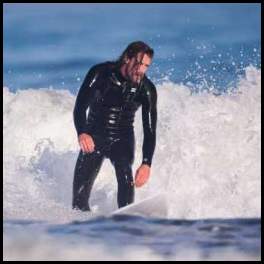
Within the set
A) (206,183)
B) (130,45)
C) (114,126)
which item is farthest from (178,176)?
(130,45)

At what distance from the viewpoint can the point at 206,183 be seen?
133 inches

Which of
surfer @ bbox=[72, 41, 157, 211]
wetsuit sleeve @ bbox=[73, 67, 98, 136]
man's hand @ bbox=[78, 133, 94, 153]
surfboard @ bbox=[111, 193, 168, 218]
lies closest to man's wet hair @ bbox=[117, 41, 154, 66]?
surfer @ bbox=[72, 41, 157, 211]

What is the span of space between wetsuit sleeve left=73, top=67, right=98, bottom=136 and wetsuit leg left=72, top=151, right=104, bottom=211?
0.40 ft

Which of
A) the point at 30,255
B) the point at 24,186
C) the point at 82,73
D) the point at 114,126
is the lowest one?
the point at 30,255

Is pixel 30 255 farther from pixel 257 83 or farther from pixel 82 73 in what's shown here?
pixel 257 83

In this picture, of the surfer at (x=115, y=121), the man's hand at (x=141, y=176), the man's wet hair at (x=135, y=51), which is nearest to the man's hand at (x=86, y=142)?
the surfer at (x=115, y=121)

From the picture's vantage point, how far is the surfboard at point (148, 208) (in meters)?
3.29

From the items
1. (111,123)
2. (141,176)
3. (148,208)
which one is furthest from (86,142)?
(148,208)

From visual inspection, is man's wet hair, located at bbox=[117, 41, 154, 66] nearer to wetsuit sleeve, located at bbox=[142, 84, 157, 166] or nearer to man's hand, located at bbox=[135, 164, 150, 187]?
wetsuit sleeve, located at bbox=[142, 84, 157, 166]

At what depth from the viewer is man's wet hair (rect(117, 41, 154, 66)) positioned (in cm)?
336

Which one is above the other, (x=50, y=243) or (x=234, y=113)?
(x=234, y=113)

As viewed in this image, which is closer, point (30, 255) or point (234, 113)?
point (30, 255)

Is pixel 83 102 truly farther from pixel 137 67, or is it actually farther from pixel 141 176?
pixel 141 176

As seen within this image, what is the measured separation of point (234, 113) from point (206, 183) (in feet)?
1.10
